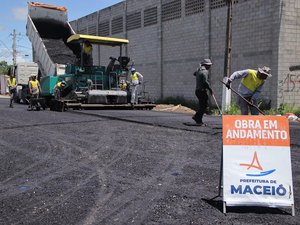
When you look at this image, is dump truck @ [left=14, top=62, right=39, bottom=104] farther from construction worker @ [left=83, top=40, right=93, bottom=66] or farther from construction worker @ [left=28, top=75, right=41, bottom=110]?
construction worker @ [left=83, top=40, right=93, bottom=66]

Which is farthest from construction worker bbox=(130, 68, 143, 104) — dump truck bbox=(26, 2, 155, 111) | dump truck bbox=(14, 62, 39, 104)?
dump truck bbox=(14, 62, 39, 104)

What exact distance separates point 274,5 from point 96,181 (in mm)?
14126

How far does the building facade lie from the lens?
17448mm

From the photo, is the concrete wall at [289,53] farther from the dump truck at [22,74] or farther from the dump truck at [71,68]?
the dump truck at [22,74]

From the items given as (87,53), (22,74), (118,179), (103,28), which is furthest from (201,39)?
(118,179)

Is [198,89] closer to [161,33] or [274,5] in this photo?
[274,5]

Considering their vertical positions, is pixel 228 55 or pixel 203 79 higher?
pixel 228 55

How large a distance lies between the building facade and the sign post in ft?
43.1

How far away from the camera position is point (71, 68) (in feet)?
58.0

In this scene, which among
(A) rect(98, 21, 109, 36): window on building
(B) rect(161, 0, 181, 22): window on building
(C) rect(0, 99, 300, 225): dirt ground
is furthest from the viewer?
(A) rect(98, 21, 109, 36): window on building

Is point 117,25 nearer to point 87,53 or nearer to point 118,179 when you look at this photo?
point 87,53

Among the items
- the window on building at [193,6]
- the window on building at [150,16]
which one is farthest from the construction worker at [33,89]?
the window on building at [150,16]

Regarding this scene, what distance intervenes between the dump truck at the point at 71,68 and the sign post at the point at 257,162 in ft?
40.5

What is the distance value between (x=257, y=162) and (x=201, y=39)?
18.0 meters
